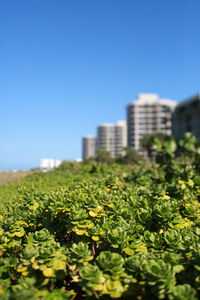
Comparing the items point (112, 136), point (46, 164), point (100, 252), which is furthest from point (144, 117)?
point (100, 252)

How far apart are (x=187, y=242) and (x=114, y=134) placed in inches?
4786

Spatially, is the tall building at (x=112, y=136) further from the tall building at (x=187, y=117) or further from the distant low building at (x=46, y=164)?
the distant low building at (x=46, y=164)

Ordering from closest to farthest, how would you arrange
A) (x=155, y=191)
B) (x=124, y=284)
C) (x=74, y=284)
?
(x=124, y=284)
(x=74, y=284)
(x=155, y=191)

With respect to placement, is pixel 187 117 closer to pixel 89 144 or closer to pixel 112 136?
pixel 112 136

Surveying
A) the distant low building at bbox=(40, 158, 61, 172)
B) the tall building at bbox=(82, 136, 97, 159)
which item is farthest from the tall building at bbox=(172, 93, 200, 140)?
the tall building at bbox=(82, 136, 97, 159)

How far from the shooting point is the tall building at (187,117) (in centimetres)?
5983

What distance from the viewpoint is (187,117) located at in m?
64.9

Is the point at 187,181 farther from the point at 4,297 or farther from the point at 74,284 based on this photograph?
the point at 4,297

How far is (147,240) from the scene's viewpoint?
253 cm

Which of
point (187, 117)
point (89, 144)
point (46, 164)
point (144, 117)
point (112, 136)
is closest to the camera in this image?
point (46, 164)

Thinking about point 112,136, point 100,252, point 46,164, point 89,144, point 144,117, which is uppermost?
point 144,117

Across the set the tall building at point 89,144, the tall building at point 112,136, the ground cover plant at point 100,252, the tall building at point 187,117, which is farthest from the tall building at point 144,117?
the ground cover plant at point 100,252

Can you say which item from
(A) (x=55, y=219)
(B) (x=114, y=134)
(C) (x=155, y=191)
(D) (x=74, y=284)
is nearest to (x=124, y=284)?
(D) (x=74, y=284)

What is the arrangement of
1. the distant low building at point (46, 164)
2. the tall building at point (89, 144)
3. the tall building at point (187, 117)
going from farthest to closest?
the tall building at point (89, 144), the tall building at point (187, 117), the distant low building at point (46, 164)
